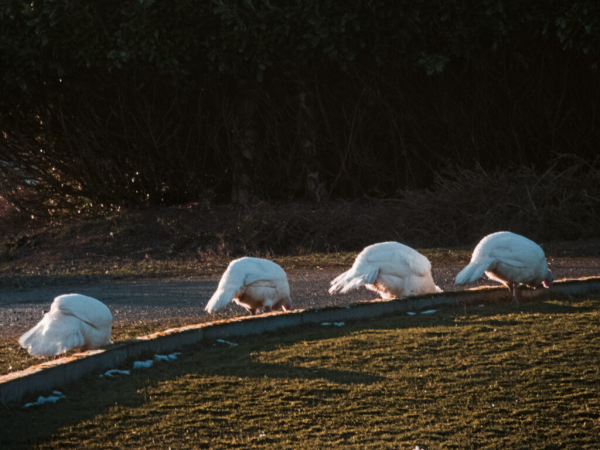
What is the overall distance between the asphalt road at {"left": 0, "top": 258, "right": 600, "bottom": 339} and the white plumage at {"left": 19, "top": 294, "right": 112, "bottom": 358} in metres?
1.74

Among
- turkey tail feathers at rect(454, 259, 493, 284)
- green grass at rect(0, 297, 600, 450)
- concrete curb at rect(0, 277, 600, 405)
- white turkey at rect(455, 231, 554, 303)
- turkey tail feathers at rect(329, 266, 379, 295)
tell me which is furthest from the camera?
turkey tail feathers at rect(329, 266, 379, 295)

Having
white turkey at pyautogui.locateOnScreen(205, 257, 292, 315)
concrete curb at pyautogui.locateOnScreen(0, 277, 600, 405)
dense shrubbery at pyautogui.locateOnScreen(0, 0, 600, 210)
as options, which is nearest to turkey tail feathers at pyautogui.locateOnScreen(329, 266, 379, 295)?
concrete curb at pyautogui.locateOnScreen(0, 277, 600, 405)

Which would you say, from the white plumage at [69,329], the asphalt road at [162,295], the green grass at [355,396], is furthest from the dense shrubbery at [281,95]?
the white plumage at [69,329]

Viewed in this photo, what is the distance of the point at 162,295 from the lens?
9.95 metres

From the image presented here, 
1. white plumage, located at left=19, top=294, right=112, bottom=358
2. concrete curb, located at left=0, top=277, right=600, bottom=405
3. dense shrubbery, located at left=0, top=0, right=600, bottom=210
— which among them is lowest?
concrete curb, located at left=0, top=277, right=600, bottom=405

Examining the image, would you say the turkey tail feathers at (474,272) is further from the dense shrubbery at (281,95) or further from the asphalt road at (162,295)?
the dense shrubbery at (281,95)

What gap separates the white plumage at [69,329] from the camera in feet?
18.0

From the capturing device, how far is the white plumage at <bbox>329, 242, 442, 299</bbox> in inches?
296

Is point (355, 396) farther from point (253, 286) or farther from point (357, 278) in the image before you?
point (357, 278)

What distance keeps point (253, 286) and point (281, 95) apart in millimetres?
11196

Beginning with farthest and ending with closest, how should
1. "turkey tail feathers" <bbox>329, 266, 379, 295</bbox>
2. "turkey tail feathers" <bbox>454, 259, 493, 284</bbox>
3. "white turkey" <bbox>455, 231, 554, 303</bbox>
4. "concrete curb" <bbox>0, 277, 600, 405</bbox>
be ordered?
"turkey tail feathers" <bbox>329, 266, 379, 295</bbox> → "white turkey" <bbox>455, 231, 554, 303</bbox> → "turkey tail feathers" <bbox>454, 259, 493, 284</bbox> → "concrete curb" <bbox>0, 277, 600, 405</bbox>

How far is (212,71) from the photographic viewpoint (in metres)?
16.1

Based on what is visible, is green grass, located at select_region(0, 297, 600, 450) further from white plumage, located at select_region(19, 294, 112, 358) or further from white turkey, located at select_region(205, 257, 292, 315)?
white turkey, located at select_region(205, 257, 292, 315)

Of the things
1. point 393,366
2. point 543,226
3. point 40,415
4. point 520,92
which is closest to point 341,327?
point 393,366
